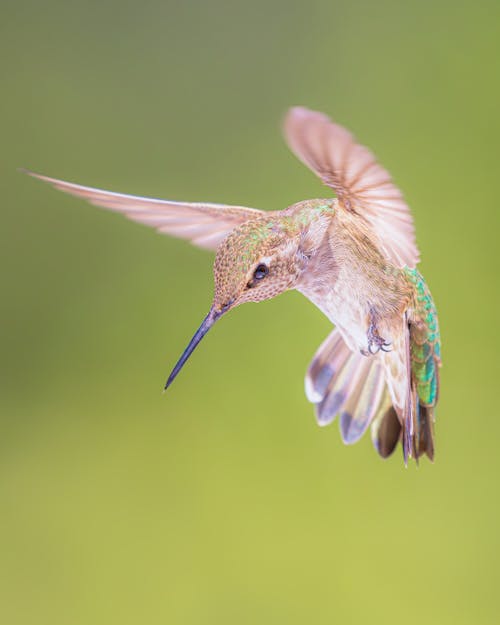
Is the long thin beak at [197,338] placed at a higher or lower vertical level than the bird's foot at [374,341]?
lower

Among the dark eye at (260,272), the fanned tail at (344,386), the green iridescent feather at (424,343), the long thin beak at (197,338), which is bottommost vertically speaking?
the long thin beak at (197,338)

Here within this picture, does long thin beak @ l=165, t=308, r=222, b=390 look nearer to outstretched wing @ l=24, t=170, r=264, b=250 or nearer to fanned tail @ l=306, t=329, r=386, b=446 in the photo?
outstretched wing @ l=24, t=170, r=264, b=250

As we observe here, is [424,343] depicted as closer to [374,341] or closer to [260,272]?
[374,341]

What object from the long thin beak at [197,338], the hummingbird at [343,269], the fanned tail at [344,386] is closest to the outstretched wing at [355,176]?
the hummingbird at [343,269]

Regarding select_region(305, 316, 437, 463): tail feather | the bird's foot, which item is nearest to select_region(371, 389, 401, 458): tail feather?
select_region(305, 316, 437, 463): tail feather

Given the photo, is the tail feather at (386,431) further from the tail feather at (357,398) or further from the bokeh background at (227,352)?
the bokeh background at (227,352)

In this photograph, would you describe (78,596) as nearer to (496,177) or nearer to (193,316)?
(193,316)
